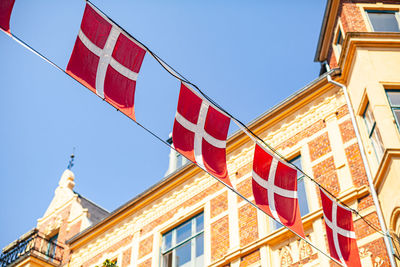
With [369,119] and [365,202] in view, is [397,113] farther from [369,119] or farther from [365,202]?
[365,202]

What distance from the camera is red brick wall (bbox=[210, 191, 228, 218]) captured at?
15289 mm

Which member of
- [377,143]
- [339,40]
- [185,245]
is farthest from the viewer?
[339,40]

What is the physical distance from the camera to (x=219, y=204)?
50.8ft

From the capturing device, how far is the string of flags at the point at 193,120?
780cm

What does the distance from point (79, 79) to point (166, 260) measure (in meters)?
9.72

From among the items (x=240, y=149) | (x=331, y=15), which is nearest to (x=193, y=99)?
(x=240, y=149)

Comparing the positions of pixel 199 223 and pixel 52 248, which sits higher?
pixel 52 248

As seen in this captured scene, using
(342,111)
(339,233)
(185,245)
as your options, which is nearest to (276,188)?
(339,233)

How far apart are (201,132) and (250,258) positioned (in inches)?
221

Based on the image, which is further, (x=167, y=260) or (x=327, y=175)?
(x=167, y=260)

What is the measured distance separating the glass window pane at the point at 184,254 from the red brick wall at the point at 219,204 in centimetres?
→ 126

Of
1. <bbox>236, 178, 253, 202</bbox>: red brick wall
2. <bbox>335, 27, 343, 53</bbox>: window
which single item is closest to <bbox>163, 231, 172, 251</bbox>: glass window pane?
<bbox>236, 178, 253, 202</bbox>: red brick wall

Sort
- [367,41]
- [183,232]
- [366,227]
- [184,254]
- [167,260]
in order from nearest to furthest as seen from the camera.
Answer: [366,227] < [367,41] < [184,254] < [167,260] < [183,232]

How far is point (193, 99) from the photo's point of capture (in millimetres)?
8891
